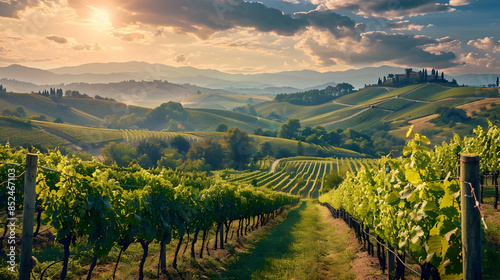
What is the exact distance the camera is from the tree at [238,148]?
433ft

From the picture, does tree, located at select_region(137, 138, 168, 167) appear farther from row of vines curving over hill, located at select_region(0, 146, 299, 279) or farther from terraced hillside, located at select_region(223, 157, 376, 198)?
row of vines curving over hill, located at select_region(0, 146, 299, 279)

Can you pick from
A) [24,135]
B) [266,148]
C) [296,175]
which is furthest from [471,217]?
[266,148]

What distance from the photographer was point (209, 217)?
47.4 ft

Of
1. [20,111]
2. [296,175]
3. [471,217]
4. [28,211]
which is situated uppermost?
[20,111]

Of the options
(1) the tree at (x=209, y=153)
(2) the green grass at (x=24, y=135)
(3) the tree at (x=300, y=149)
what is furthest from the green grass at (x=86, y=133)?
(3) the tree at (x=300, y=149)

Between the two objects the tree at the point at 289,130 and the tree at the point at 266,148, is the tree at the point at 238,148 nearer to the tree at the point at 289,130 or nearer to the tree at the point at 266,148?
the tree at the point at 266,148

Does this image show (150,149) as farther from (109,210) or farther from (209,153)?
(109,210)

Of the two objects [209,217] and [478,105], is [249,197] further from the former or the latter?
[478,105]

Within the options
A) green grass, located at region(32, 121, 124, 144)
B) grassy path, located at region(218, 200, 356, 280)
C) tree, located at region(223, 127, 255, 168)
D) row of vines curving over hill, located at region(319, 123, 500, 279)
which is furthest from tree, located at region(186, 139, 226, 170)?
row of vines curving over hill, located at region(319, 123, 500, 279)

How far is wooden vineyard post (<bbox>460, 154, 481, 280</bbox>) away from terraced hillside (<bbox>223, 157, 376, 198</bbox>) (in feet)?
224

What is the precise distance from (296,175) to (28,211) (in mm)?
97732

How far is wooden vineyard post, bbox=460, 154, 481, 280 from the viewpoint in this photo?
13.2ft

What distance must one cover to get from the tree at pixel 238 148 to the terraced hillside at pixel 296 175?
49.7 feet

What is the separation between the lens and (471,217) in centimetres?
407
